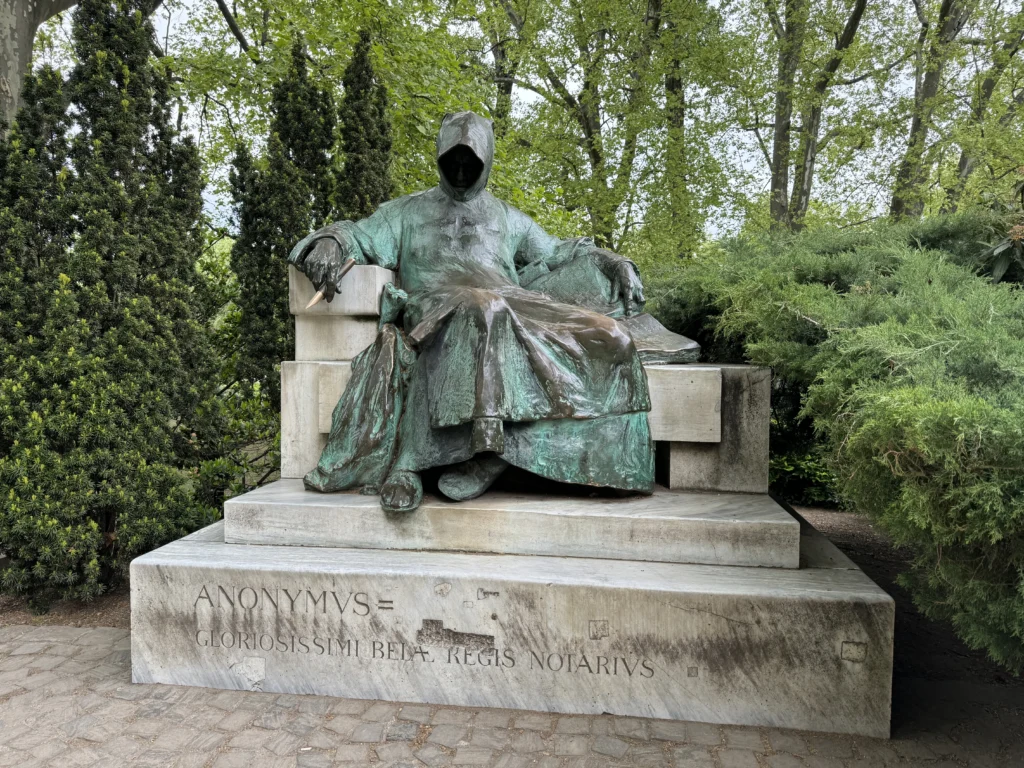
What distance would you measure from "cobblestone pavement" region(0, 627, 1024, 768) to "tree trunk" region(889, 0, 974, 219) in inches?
382

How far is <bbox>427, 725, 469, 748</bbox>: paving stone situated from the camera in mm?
2508

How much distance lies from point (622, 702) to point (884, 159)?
11979 millimetres

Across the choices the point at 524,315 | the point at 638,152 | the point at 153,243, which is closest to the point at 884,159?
the point at 638,152

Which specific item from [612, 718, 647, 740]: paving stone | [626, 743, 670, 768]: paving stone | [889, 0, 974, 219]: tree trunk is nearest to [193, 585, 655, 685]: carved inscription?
[612, 718, 647, 740]: paving stone

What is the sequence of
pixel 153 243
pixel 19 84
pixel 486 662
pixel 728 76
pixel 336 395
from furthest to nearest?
pixel 728 76
pixel 19 84
pixel 153 243
pixel 336 395
pixel 486 662

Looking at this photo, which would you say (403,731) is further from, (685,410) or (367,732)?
(685,410)

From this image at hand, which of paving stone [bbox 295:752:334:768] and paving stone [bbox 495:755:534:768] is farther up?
paving stone [bbox 495:755:534:768]

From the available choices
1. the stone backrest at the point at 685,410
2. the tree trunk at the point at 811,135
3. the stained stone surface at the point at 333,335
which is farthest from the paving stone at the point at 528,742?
the tree trunk at the point at 811,135

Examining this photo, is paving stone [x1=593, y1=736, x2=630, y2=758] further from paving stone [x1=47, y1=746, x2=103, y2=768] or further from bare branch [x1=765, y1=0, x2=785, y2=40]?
bare branch [x1=765, y1=0, x2=785, y2=40]

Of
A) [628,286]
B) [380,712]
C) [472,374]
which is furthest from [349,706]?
[628,286]

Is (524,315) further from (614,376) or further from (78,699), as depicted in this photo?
(78,699)

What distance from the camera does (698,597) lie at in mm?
2600

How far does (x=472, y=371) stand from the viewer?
3072 mm

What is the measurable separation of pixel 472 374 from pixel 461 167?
146cm
